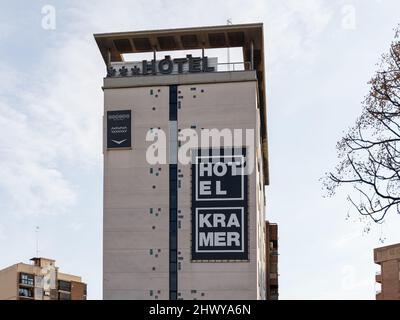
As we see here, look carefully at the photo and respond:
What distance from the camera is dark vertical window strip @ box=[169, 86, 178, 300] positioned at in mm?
105500

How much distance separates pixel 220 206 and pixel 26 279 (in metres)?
75.9

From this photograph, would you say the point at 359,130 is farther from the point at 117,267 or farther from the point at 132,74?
the point at 132,74

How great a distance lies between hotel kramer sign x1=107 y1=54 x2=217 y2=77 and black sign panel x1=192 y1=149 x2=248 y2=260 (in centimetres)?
1214

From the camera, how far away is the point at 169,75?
370ft

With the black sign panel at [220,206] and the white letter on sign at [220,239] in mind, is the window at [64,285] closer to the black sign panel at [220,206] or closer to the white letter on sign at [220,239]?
the black sign panel at [220,206]

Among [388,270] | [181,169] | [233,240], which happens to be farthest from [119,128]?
[388,270]

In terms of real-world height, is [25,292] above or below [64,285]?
below

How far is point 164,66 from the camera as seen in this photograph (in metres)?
115

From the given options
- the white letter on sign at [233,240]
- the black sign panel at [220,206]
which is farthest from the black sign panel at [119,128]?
the white letter on sign at [233,240]

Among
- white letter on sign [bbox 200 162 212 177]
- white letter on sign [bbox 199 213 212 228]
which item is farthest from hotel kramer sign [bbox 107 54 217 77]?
white letter on sign [bbox 199 213 212 228]

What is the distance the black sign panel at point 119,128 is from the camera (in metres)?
112

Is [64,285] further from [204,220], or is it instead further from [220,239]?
[220,239]

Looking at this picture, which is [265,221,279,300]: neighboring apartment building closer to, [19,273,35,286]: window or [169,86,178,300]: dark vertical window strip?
[169,86,178,300]: dark vertical window strip

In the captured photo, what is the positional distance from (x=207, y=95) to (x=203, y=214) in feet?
50.9
